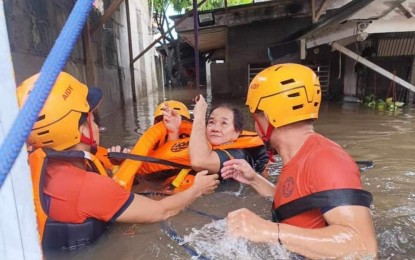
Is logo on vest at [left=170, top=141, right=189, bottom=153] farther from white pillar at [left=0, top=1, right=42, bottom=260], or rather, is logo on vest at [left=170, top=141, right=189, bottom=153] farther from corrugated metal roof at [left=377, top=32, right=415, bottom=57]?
corrugated metal roof at [left=377, top=32, right=415, bottom=57]

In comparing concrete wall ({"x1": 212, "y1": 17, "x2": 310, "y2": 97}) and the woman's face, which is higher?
concrete wall ({"x1": 212, "y1": 17, "x2": 310, "y2": 97})

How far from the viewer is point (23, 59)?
475cm

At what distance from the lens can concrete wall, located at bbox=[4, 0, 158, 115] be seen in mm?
4664

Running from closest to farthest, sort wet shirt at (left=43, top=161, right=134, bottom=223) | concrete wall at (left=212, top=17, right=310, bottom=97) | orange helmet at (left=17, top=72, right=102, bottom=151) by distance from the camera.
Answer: orange helmet at (left=17, top=72, right=102, bottom=151), wet shirt at (left=43, top=161, right=134, bottom=223), concrete wall at (left=212, top=17, right=310, bottom=97)

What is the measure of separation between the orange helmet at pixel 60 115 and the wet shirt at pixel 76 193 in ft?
0.52

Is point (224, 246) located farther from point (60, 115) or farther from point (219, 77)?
point (219, 77)

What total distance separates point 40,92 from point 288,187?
1417mm

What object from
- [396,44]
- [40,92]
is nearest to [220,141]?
[40,92]

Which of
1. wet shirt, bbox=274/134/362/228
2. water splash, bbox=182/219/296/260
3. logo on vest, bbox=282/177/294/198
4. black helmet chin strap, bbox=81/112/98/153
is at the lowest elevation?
water splash, bbox=182/219/296/260

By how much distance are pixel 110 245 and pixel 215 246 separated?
0.77 metres

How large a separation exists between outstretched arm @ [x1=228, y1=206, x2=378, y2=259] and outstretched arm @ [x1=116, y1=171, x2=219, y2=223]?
89 centimetres

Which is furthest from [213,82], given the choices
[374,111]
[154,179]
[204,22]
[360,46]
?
[154,179]

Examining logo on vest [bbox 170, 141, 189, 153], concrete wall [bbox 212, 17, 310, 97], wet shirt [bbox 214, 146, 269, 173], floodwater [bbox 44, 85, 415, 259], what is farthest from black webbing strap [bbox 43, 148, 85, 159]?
concrete wall [bbox 212, 17, 310, 97]

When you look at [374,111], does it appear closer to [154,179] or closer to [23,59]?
[154,179]
